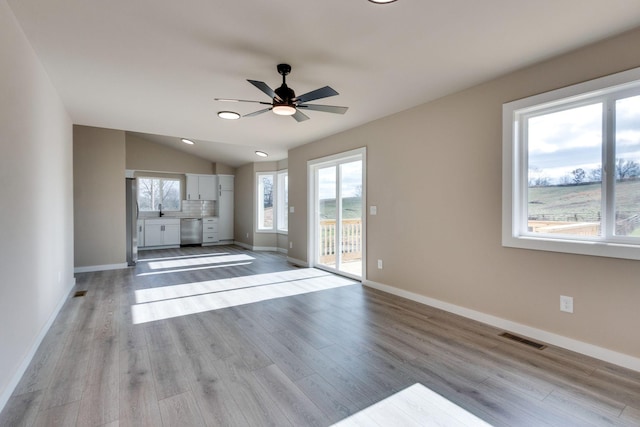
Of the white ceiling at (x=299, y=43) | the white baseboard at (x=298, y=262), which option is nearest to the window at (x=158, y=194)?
the white baseboard at (x=298, y=262)

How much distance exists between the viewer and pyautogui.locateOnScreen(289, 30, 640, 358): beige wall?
92.4 inches

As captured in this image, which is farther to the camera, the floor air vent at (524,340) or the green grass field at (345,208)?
the green grass field at (345,208)

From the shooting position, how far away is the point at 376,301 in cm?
385

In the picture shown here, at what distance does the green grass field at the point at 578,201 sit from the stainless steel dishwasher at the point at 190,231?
8.53 m

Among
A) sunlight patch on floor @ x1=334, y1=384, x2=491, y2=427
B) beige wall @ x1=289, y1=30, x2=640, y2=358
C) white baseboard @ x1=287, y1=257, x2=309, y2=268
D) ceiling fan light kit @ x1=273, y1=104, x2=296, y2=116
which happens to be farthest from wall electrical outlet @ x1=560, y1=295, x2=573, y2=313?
white baseboard @ x1=287, y1=257, x2=309, y2=268

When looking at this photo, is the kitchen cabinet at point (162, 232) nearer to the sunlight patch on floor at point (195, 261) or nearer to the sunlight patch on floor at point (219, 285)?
the sunlight patch on floor at point (195, 261)

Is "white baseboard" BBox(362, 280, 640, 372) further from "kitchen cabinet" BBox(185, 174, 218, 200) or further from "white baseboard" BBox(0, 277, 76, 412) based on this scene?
"kitchen cabinet" BBox(185, 174, 218, 200)

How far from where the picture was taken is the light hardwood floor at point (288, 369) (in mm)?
1779

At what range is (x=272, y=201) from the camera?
8375mm

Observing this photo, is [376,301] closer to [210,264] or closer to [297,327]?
[297,327]

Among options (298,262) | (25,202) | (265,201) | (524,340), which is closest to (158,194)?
(265,201)

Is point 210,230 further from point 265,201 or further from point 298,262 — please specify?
point 298,262

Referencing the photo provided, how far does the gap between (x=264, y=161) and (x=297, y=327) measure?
6.07m

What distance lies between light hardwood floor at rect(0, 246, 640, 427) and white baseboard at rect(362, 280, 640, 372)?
8cm
